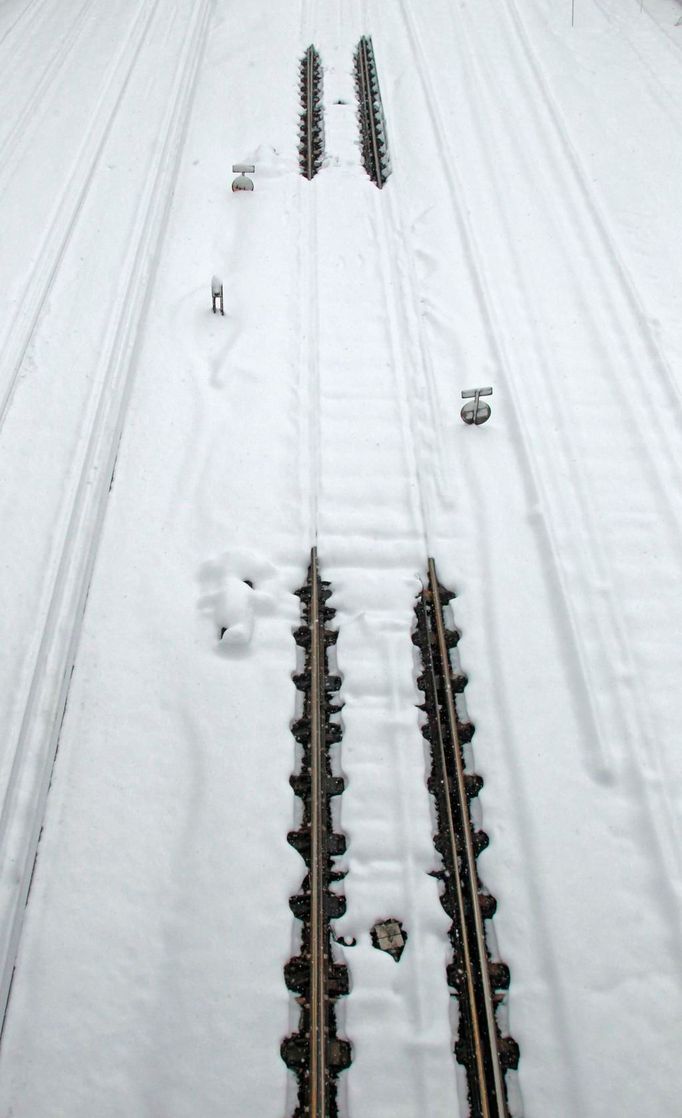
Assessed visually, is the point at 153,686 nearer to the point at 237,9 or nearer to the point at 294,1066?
the point at 294,1066

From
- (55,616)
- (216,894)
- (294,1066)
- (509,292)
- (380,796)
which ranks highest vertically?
(509,292)

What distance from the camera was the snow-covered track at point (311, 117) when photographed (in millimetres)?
13781

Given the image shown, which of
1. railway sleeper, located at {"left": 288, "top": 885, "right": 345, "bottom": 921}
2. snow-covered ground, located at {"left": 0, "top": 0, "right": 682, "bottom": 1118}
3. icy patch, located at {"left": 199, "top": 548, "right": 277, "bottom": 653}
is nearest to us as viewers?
snow-covered ground, located at {"left": 0, "top": 0, "right": 682, "bottom": 1118}

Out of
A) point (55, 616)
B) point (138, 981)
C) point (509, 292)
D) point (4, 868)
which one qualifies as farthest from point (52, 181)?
point (138, 981)

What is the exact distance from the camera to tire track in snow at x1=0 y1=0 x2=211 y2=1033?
19.0 ft

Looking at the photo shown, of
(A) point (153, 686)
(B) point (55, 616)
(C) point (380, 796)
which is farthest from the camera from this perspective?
(B) point (55, 616)

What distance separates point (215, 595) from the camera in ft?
24.8

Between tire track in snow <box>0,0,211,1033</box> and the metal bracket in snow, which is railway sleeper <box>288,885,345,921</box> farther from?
the metal bracket in snow

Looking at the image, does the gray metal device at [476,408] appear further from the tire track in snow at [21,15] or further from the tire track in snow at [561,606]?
the tire track in snow at [21,15]

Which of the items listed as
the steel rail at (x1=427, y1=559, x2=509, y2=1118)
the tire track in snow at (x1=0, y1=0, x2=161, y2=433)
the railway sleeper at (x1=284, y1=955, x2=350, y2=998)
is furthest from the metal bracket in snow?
the railway sleeper at (x1=284, y1=955, x2=350, y2=998)

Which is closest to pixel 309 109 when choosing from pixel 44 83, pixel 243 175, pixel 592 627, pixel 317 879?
pixel 243 175

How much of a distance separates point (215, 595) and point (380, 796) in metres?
2.44

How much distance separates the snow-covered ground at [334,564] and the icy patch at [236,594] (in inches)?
1.3

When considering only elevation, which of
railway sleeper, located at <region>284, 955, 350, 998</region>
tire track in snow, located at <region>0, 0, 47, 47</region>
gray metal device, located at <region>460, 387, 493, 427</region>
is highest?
tire track in snow, located at <region>0, 0, 47, 47</region>
